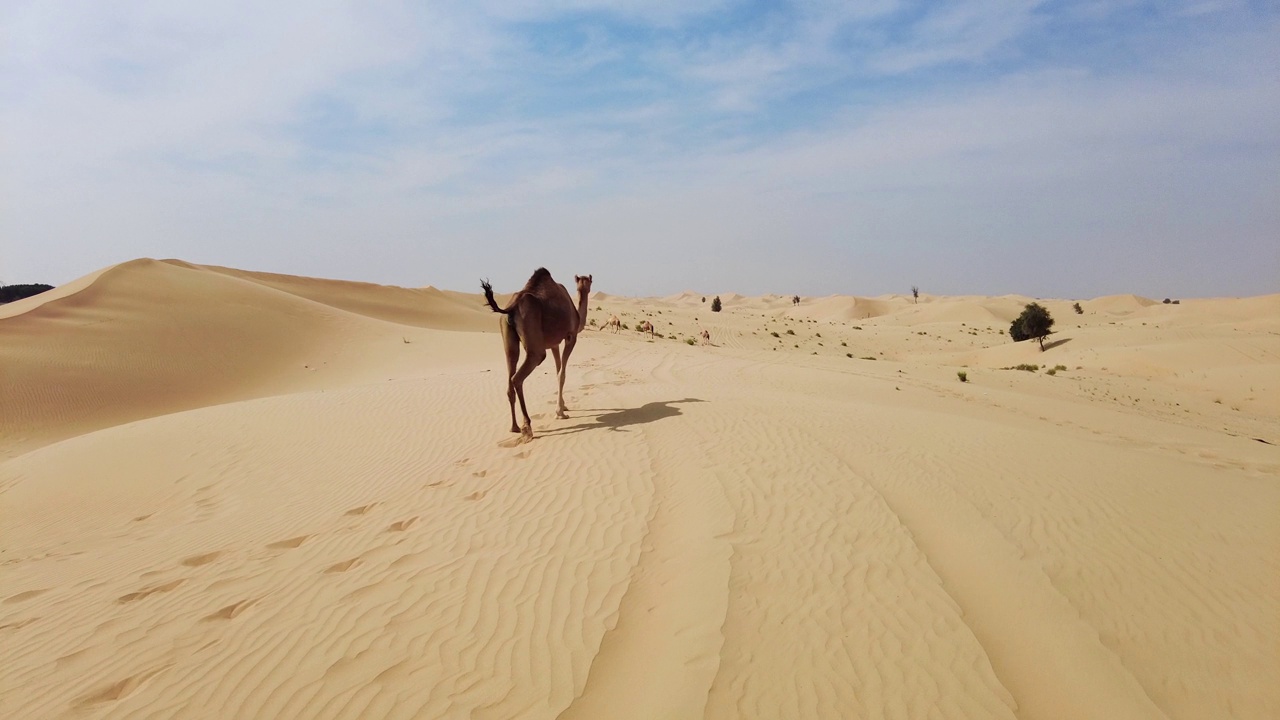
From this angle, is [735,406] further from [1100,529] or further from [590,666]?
[590,666]

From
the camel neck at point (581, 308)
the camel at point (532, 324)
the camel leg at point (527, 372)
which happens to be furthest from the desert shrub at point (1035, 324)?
the camel leg at point (527, 372)

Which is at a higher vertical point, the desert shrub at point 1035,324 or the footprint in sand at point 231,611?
the footprint in sand at point 231,611

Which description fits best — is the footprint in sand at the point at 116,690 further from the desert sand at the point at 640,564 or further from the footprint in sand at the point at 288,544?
the footprint in sand at the point at 288,544

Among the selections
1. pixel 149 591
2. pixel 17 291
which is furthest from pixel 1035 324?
pixel 17 291

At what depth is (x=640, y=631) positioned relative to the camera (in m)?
3.80

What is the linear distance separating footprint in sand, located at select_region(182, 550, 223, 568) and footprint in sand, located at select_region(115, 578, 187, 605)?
0.45m

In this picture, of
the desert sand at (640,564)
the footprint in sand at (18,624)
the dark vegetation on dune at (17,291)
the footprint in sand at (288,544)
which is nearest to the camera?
the desert sand at (640,564)

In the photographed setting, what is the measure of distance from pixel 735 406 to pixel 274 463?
309 inches

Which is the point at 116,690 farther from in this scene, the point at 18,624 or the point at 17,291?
the point at 17,291

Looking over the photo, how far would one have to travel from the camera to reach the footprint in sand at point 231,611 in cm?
434

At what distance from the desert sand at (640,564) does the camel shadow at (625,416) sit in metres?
0.08

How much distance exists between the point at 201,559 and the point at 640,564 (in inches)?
174

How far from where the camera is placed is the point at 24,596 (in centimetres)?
525

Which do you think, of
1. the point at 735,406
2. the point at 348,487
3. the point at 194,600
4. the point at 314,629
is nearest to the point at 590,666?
the point at 314,629
